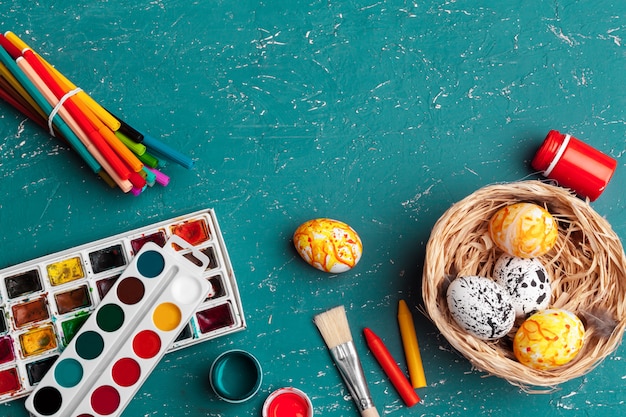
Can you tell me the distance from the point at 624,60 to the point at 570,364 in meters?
0.55

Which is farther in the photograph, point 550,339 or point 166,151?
point 166,151

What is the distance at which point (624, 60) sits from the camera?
1.20 metres

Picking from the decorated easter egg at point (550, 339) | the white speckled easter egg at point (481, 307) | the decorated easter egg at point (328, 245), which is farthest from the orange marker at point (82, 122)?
the decorated easter egg at point (550, 339)

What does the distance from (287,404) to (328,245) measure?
0.27 metres

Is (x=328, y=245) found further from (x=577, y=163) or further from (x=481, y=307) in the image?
(x=577, y=163)

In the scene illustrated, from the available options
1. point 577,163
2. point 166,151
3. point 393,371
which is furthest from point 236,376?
point 577,163

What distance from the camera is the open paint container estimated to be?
3.44 ft

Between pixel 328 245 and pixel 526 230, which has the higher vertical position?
pixel 526 230

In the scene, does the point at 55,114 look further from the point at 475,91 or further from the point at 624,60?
the point at 624,60

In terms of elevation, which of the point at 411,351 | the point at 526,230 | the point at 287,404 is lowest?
the point at 287,404

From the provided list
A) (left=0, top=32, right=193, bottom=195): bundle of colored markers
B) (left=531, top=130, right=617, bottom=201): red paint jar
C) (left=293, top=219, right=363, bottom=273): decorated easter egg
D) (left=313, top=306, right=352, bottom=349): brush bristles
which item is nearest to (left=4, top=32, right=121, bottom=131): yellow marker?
(left=0, top=32, right=193, bottom=195): bundle of colored markers

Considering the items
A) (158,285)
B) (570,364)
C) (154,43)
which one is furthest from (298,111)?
(570,364)

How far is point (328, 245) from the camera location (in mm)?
1037

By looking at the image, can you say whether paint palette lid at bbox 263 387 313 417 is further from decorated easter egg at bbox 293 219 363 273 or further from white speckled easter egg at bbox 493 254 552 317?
white speckled easter egg at bbox 493 254 552 317
